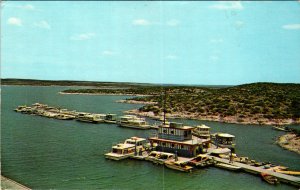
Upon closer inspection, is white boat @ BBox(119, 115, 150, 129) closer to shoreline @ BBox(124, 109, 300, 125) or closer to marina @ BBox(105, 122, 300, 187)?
shoreline @ BBox(124, 109, 300, 125)

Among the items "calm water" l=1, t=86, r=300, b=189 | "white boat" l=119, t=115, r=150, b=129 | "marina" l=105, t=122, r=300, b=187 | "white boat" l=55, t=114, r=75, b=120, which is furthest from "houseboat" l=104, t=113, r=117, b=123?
"marina" l=105, t=122, r=300, b=187

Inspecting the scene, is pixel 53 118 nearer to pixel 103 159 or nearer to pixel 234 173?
pixel 103 159

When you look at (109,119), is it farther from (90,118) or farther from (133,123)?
(133,123)

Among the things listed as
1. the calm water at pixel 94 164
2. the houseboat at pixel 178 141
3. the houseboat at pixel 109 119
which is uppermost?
the houseboat at pixel 178 141

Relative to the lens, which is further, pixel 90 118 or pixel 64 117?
pixel 64 117

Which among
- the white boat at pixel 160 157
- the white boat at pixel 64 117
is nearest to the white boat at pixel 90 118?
the white boat at pixel 64 117

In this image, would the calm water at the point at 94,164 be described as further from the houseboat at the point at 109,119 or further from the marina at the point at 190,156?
the houseboat at the point at 109,119

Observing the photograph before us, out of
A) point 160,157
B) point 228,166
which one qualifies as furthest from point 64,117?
point 228,166
